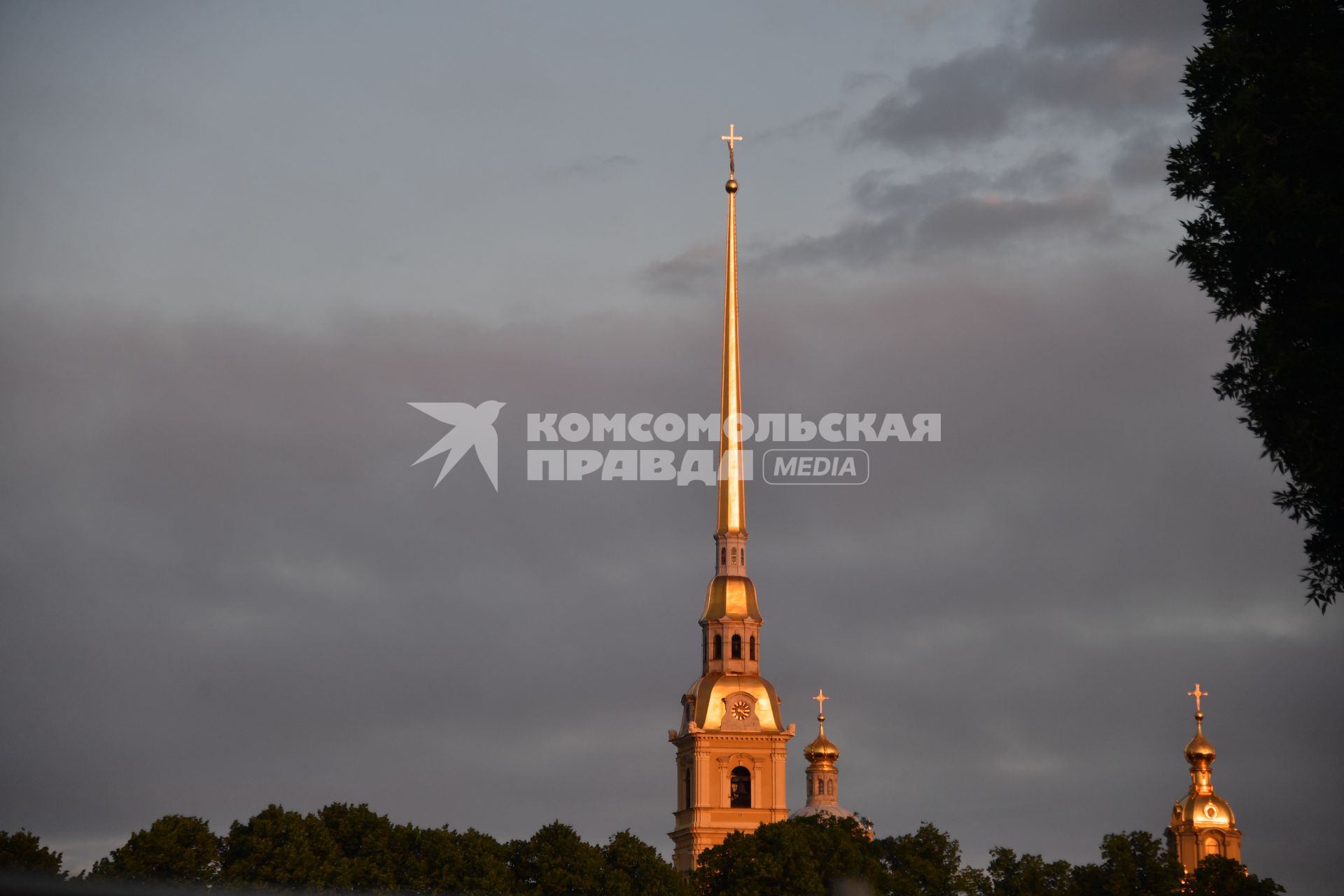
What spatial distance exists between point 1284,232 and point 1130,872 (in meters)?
65.4

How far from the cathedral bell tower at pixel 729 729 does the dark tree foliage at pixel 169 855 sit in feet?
155

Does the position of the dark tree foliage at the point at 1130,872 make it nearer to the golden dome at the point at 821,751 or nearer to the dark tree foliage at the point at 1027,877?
the dark tree foliage at the point at 1027,877

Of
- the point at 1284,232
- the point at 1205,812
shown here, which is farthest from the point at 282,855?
the point at 1205,812

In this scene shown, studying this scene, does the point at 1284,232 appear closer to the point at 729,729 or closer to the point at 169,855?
the point at 169,855

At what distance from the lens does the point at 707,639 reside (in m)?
130

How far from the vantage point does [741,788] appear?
12744cm

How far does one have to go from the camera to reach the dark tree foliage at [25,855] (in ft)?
248

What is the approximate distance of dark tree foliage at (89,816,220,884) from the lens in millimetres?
79062

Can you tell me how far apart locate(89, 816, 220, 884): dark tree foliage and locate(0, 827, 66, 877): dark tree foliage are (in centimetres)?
217

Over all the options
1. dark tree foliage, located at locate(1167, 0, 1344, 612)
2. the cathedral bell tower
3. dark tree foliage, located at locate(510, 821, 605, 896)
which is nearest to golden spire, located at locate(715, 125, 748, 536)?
the cathedral bell tower

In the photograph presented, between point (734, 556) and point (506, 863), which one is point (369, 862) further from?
point (734, 556)

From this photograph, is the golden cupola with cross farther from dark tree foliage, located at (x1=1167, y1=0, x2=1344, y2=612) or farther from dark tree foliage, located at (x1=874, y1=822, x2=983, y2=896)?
dark tree foliage, located at (x1=1167, y1=0, x2=1344, y2=612)

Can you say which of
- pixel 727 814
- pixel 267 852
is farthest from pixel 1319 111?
pixel 727 814

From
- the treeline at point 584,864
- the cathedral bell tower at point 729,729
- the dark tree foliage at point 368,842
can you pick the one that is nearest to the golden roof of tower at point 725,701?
the cathedral bell tower at point 729,729
